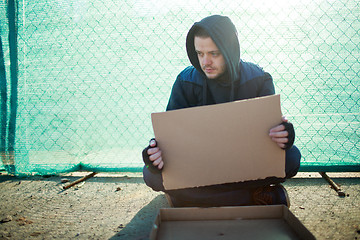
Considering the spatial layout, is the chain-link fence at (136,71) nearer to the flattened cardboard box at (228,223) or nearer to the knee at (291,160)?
the knee at (291,160)

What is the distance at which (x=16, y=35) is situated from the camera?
2.39 meters

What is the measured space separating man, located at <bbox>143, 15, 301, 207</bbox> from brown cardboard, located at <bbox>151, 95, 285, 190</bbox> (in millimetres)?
176

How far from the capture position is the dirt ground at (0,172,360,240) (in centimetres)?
165

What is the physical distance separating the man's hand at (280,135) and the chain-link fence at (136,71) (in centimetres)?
92

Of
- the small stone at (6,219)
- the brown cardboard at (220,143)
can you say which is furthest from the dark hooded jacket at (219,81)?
the small stone at (6,219)

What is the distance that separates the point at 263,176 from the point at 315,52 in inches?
46.2

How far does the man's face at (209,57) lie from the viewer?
5.48ft

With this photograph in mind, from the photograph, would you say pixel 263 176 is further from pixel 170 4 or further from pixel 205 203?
pixel 170 4

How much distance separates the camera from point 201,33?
1728mm

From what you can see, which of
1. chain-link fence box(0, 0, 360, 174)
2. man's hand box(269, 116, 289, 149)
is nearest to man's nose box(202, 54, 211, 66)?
man's hand box(269, 116, 289, 149)

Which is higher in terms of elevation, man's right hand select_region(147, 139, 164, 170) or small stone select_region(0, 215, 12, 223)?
man's right hand select_region(147, 139, 164, 170)

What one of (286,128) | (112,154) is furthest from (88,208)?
(286,128)

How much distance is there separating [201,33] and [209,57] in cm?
15

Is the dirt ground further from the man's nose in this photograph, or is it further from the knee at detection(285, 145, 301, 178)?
the man's nose
